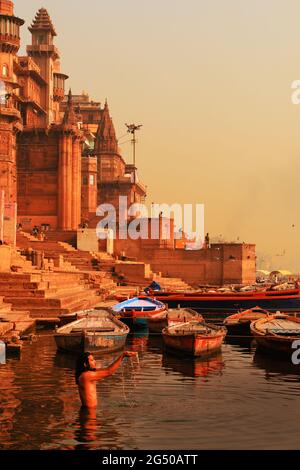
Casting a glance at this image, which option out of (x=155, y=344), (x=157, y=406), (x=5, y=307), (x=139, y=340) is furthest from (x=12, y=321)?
(x=157, y=406)

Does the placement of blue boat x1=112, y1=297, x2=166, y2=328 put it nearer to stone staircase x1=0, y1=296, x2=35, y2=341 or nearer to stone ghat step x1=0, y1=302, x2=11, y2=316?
stone staircase x1=0, y1=296, x2=35, y2=341

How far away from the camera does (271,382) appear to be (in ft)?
80.2

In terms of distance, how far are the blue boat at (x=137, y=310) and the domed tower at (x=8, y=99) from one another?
35.0 metres

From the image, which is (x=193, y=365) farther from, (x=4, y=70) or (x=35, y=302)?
(x=4, y=70)

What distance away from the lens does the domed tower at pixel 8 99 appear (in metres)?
77.8

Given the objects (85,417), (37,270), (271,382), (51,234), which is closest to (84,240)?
(51,234)

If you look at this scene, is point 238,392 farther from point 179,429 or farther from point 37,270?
→ point 37,270

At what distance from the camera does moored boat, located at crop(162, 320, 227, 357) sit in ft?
96.9

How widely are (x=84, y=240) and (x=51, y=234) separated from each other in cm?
370

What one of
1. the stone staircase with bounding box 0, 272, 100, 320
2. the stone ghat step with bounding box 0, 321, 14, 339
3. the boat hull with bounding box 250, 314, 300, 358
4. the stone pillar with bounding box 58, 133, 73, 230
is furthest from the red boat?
the stone pillar with bounding box 58, 133, 73, 230

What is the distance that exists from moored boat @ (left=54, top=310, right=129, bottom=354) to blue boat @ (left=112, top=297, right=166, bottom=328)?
276 inches

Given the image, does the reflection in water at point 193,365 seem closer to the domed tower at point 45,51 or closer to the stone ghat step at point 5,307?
the stone ghat step at point 5,307

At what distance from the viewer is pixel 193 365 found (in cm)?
2814

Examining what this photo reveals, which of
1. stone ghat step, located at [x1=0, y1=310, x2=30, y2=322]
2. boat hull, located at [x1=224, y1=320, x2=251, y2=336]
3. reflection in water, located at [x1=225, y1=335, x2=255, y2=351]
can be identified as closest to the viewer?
stone ghat step, located at [x1=0, y1=310, x2=30, y2=322]
